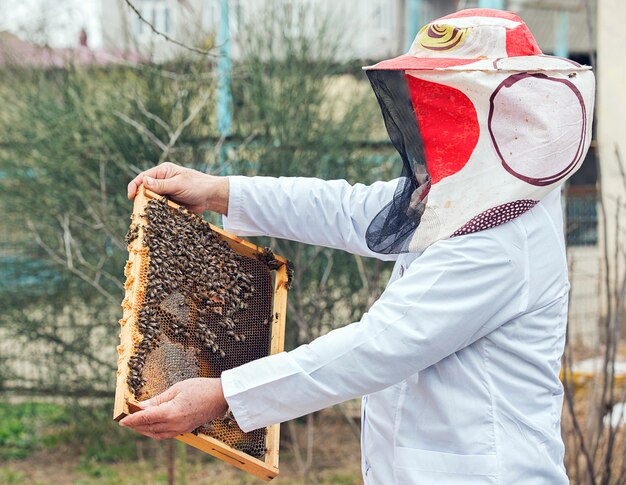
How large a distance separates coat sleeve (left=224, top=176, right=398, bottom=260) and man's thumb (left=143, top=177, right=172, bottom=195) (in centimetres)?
20

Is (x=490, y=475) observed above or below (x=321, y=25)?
below

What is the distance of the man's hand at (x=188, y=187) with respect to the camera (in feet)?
8.45

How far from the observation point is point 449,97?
6.66ft

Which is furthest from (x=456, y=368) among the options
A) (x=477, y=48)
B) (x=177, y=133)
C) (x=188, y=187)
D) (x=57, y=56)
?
(x=57, y=56)

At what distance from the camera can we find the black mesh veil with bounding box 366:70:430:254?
2119mm

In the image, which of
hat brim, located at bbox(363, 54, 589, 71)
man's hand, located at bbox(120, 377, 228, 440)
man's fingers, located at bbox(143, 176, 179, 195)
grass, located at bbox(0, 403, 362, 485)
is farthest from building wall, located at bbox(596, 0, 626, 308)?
man's hand, located at bbox(120, 377, 228, 440)

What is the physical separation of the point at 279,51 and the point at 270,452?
12.9ft

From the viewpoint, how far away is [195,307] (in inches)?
96.9

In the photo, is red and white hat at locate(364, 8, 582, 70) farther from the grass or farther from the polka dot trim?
the grass

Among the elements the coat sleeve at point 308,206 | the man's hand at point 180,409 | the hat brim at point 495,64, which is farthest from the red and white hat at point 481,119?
the man's hand at point 180,409

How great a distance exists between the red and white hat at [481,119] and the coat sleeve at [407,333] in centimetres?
8

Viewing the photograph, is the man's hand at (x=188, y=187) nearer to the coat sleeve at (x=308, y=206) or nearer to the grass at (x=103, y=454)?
the coat sleeve at (x=308, y=206)

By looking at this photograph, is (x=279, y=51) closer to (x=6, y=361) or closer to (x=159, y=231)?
(x=6, y=361)

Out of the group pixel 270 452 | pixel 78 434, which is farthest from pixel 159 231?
pixel 78 434
